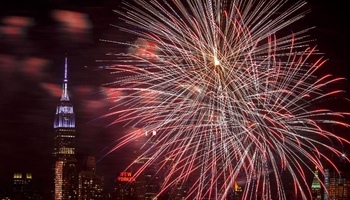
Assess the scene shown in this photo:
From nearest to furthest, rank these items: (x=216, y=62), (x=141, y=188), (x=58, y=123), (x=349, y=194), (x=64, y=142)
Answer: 1. (x=216, y=62)
2. (x=349, y=194)
3. (x=141, y=188)
4. (x=64, y=142)
5. (x=58, y=123)

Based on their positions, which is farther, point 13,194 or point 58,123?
point 58,123

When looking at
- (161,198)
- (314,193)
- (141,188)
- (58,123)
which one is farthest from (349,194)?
(58,123)

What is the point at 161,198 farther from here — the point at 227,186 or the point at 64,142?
the point at 227,186

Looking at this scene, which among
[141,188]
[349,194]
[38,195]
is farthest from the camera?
[38,195]

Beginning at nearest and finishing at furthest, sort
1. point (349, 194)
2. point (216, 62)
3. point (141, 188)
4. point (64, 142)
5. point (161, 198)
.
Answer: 1. point (216, 62)
2. point (349, 194)
3. point (161, 198)
4. point (141, 188)
5. point (64, 142)

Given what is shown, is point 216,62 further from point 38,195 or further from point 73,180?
point 73,180

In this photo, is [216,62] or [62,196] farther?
[62,196]

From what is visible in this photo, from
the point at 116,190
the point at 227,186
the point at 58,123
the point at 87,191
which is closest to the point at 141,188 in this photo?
the point at 116,190

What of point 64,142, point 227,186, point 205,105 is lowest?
point 227,186

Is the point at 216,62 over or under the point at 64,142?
under
